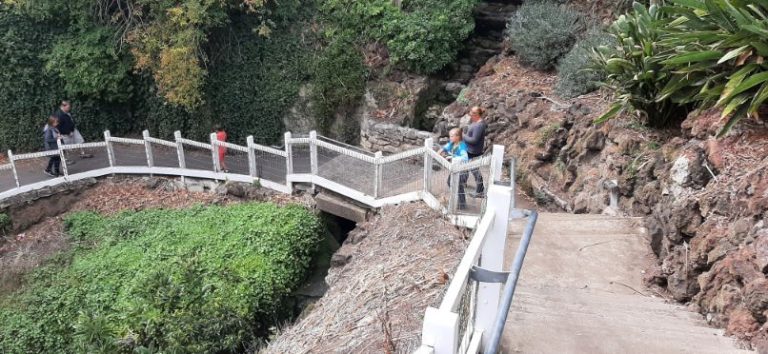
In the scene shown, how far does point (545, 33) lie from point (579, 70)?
229 centimetres

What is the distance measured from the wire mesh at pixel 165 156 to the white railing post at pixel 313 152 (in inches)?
165

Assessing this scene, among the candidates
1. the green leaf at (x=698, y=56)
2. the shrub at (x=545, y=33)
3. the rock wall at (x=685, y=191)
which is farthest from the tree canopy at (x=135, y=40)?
the green leaf at (x=698, y=56)

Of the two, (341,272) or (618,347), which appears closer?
(618,347)

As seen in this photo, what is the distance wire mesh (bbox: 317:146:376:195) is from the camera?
9953 mm

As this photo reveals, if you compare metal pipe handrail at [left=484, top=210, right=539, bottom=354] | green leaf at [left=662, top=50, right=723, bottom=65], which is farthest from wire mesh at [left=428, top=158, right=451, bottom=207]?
metal pipe handrail at [left=484, top=210, right=539, bottom=354]

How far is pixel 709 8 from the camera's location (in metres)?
5.58

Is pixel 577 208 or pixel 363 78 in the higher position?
pixel 363 78

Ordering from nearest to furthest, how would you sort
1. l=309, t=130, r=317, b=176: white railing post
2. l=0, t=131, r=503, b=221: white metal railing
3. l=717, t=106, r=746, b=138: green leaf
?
1. l=717, t=106, r=746, b=138: green leaf
2. l=0, t=131, r=503, b=221: white metal railing
3. l=309, t=130, r=317, b=176: white railing post

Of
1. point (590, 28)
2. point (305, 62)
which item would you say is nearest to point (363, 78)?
point (305, 62)

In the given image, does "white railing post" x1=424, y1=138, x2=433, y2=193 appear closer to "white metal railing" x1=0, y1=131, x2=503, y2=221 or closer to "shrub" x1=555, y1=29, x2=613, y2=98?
"white metal railing" x1=0, y1=131, x2=503, y2=221

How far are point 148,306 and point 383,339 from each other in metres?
3.80

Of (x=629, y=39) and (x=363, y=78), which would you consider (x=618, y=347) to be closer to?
(x=629, y=39)

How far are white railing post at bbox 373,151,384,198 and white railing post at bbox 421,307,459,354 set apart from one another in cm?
715

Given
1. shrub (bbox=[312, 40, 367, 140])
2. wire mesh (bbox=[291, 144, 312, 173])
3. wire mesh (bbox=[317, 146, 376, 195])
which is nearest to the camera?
wire mesh (bbox=[317, 146, 376, 195])
